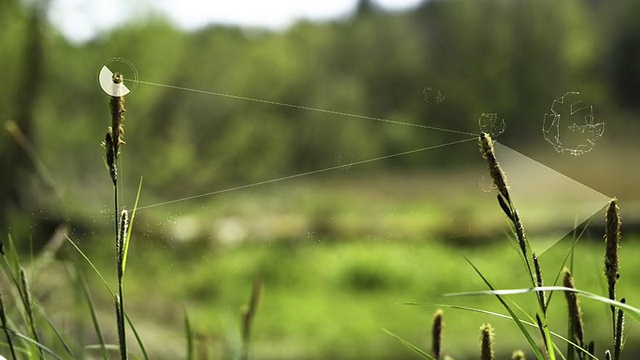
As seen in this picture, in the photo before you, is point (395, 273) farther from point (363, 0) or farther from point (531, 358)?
point (363, 0)

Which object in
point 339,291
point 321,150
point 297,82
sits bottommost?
point 339,291

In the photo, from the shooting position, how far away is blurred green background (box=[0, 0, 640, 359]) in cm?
420

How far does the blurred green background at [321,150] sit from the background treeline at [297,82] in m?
0.02

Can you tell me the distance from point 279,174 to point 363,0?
1433 millimetres

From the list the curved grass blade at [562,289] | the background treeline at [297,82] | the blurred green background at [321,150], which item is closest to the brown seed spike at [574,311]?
the curved grass blade at [562,289]

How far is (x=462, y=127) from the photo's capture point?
453 cm

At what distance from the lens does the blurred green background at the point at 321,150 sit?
4195 mm

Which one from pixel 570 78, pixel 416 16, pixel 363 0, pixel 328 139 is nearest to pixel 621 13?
pixel 570 78

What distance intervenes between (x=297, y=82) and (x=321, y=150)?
2.06ft

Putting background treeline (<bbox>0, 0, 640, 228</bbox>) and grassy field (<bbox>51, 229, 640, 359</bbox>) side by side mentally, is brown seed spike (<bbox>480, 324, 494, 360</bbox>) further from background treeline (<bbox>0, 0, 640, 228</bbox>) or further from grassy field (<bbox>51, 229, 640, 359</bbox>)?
background treeline (<bbox>0, 0, 640, 228</bbox>)

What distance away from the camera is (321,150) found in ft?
17.7

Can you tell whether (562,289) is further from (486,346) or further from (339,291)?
(339,291)

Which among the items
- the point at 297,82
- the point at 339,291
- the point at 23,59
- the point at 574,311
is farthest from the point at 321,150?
the point at 574,311

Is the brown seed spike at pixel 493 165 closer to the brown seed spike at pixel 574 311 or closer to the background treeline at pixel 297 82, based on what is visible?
the brown seed spike at pixel 574 311
